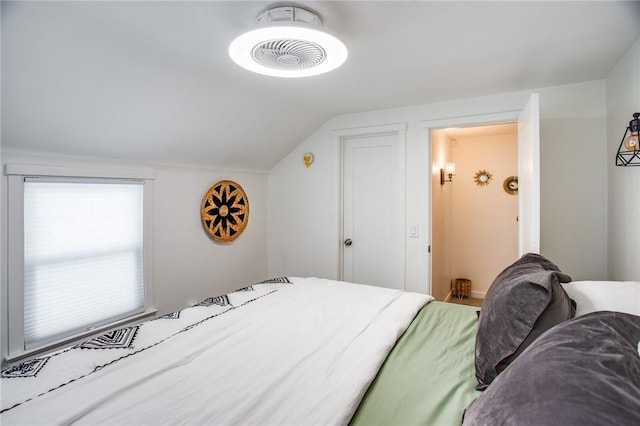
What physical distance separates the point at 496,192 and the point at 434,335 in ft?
11.7

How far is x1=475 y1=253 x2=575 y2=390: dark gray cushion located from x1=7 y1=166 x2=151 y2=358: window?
8.04 ft

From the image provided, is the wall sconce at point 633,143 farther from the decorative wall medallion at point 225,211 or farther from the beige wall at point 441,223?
the decorative wall medallion at point 225,211

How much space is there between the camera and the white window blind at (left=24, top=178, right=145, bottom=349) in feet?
6.45

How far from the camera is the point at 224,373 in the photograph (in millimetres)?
1166

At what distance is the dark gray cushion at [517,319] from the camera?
104 centimetres

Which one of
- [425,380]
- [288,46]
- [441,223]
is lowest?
[425,380]

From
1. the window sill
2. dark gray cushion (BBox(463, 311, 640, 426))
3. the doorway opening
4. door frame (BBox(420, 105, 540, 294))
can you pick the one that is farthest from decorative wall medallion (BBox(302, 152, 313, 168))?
dark gray cushion (BBox(463, 311, 640, 426))

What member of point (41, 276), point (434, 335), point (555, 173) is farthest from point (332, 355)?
point (555, 173)

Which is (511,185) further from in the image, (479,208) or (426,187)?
(426,187)

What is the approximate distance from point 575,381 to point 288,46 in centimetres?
156

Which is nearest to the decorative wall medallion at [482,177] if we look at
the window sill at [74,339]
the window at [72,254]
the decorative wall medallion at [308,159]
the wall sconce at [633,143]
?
the decorative wall medallion at [308,159]

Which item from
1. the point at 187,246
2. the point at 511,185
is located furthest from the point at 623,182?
the point at 187,246

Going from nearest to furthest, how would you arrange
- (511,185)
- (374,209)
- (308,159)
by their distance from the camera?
(374,209) < (308,159) < (511,185)

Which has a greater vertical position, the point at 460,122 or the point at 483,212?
the point at 460,122
